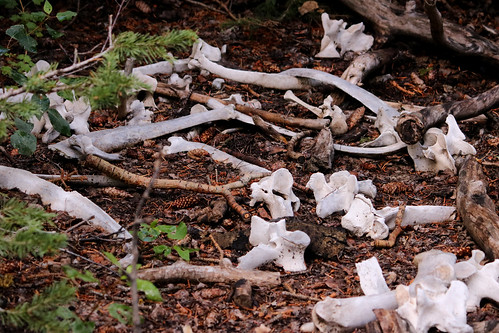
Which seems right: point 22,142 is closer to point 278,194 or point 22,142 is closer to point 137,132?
point 137,132

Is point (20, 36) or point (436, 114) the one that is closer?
point (20, 36)

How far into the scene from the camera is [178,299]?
2.89 metres

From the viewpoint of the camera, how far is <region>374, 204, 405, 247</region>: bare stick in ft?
11.4

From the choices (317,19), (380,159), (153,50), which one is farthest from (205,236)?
(317,19)

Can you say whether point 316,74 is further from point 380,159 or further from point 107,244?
point 107,244

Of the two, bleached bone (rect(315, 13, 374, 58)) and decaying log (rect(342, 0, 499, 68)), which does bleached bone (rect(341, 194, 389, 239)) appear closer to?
decaying log (rect(342, 0, 499, 68))

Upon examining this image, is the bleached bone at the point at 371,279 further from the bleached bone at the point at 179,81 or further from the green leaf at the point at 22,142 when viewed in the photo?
the bleached bone at the point at 179,81

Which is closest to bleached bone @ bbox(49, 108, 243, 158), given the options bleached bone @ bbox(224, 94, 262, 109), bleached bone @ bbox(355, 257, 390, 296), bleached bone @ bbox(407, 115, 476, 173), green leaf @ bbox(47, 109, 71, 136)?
bleached bone @ bbox(224, 94, 262, 109)

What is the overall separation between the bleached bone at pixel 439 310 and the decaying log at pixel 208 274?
0.77 meters

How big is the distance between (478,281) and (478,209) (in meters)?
0.81

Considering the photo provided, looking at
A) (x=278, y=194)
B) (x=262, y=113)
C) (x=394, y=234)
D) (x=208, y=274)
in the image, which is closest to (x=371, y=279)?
(x=394, y=234)

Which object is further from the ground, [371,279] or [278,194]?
[371,279]

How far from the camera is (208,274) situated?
3012 millimetres

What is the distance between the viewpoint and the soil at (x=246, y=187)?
2824mm
